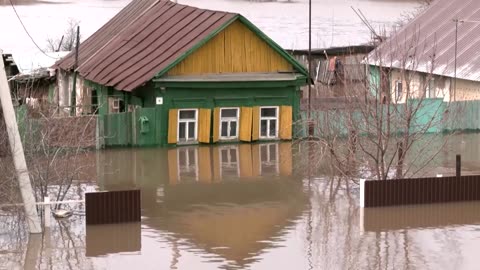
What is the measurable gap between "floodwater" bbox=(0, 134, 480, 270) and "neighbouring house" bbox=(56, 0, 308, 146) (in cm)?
470

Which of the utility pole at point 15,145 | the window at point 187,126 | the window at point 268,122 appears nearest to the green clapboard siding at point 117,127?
the window at point 187,126

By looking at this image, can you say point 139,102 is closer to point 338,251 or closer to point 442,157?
point 442,157

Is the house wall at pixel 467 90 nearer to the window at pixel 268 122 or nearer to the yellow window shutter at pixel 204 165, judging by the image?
the window at pixel 268 122

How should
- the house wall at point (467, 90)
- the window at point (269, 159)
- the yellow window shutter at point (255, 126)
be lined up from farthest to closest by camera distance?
the house wall at point (467, 90)
the yellow window shutter at point (255, 126)
the window at point (269, 159)

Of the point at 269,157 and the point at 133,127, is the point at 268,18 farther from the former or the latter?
the point at 269,157

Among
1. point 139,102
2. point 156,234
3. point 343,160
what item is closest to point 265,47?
point 139,102

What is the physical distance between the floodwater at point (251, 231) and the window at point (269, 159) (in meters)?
0.28

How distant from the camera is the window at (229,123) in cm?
3266

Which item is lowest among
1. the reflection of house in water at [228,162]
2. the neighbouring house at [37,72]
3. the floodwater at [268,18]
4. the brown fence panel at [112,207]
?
the brown fence panel at [112,207]

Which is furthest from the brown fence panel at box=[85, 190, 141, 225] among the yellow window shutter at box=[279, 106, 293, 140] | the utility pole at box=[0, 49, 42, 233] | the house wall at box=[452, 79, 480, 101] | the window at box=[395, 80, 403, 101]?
the house wall at box=[452, 79, 480, 101]

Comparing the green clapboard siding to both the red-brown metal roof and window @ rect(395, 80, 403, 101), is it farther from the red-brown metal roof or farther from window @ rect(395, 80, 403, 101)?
window @ rect(395, 80, 403, 101)

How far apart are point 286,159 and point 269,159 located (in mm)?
495

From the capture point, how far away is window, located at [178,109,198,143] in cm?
3209

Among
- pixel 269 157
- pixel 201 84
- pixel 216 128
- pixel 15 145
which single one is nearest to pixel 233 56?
pixel 201 84
